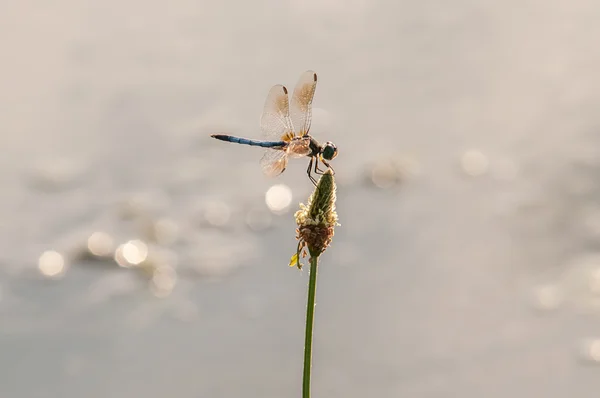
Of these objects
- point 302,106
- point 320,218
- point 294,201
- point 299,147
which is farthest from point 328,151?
point 294,201

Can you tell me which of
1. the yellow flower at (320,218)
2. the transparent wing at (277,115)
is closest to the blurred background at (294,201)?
the transparent wing at (277,115)

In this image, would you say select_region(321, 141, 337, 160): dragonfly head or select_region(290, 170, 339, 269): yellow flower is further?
select_region(321, 141, 337, 160): dragonfly head

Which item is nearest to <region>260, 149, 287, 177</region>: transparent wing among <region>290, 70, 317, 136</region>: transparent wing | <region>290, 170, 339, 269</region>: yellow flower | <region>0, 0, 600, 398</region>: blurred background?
<region>290, 70, 317, 136</region>: transparent wing

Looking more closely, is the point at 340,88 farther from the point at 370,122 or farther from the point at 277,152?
the point at 277,152

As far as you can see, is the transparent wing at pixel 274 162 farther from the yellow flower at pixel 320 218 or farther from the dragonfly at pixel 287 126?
the yellow flower at pixel 320 218

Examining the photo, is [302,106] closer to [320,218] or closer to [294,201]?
[320,218]

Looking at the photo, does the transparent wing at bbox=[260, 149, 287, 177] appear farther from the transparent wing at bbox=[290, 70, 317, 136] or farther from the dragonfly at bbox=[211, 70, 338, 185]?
the transparent wing at bbox=[290, 70, 317, 136]

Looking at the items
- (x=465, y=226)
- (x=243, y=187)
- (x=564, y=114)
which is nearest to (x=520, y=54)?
(x=564, y=114)
